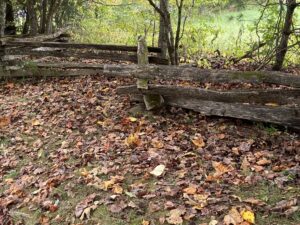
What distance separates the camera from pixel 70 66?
10.0 meters

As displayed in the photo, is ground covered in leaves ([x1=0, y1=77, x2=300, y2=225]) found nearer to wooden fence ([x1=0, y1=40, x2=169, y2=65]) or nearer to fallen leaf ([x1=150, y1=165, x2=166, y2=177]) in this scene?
fallen leaf ([x1=150, y1=165, x2=166, y2=177])

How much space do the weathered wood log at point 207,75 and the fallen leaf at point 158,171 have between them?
5.61 feet

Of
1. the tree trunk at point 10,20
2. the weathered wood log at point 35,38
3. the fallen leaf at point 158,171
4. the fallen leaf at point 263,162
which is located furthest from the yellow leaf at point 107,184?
the tree trunk at point 10,20

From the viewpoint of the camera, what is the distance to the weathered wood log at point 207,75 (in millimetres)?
5520

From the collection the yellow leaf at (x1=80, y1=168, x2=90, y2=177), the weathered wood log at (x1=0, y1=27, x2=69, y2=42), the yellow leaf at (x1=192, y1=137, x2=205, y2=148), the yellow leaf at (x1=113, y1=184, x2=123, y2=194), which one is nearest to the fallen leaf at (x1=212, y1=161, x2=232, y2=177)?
the yellow leaf at (x1=192, y1=137, x2=205, y2=148)

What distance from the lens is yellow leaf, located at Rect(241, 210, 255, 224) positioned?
3850mm

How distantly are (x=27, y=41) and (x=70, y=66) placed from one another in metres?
1.53

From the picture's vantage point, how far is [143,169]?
510 centimetres

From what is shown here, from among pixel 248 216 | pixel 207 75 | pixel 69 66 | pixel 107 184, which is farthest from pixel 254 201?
pixel 69 66

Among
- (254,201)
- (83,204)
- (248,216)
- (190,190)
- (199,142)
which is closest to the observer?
(248,216)

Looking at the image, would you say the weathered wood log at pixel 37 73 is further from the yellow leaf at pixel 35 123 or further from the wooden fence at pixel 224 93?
the wooden fence at pixel 224 93

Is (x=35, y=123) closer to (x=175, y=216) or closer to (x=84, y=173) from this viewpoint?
(x=84, y=173)

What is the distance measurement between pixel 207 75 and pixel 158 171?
72.7 inches

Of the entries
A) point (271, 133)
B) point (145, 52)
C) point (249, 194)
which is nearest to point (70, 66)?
point (145, 52)
